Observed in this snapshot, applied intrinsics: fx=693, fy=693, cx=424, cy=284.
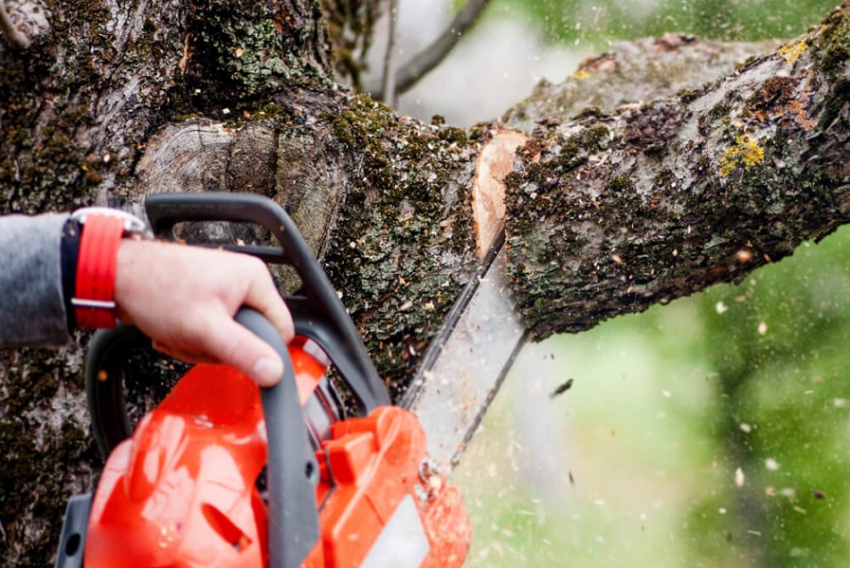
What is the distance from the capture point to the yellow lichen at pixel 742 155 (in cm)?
143

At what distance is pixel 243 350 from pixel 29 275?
0.30 meters

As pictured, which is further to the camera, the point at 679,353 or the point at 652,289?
the point at 679,353

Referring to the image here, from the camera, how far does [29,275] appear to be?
91cm

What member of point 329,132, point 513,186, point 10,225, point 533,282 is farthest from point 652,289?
point 10,225

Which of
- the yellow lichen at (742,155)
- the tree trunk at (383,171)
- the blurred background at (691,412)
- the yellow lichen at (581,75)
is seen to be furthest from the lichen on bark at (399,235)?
the blurred background at (691,412)

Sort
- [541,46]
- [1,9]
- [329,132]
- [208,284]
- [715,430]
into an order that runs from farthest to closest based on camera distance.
Answer: [541,46], [715,430], [329,132], [1,9], [208,284]

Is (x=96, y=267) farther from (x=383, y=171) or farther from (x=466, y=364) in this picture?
(x=466, y=364)

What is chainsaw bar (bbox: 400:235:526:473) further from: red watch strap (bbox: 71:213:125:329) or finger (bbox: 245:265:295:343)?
red watch strap (bbox: 71:213:125:329)

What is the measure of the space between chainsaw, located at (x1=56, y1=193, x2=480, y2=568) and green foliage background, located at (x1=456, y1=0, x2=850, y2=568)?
216 centimetres

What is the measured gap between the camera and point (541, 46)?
166 inches

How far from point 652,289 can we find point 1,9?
57.8 inches

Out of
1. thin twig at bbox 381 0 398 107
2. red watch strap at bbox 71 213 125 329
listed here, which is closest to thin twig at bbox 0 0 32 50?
red watch strap at bbox 71 213 125 329

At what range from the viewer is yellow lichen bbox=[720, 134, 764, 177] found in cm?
143

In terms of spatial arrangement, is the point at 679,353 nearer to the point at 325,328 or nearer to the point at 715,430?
the point at 715,430
